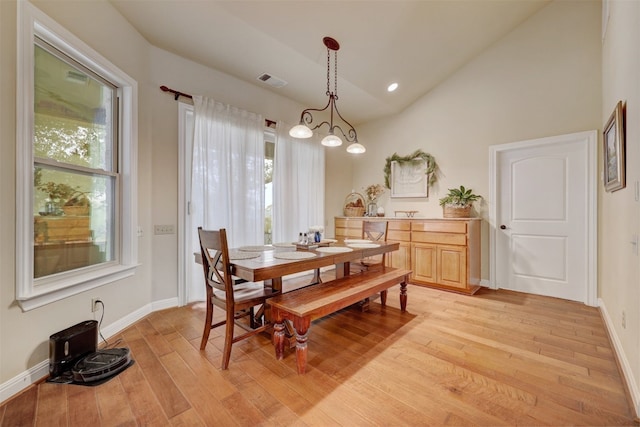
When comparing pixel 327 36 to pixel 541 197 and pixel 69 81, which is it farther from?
pixel 541 197

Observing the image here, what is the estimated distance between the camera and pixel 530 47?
3557mm

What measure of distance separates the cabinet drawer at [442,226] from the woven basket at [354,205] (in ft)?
3.72

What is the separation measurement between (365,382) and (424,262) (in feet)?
8.32

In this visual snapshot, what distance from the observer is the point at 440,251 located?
3.77m

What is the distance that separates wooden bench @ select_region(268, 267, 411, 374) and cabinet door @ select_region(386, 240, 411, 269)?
1385mm

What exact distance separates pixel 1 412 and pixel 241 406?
1.31m

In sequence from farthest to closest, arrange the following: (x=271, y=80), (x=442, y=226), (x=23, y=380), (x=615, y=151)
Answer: (x=442, y=226) → (x=271, y=80) → (x=615, y=151) → (x=23, y=380)

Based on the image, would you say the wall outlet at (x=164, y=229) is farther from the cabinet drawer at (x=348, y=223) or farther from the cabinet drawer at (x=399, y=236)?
the cabinet drawer at (x=399, y=236)

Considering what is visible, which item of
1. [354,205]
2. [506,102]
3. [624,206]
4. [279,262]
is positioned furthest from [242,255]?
[506,102]

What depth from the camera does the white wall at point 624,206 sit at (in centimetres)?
161

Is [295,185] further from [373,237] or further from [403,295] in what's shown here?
[403,295]

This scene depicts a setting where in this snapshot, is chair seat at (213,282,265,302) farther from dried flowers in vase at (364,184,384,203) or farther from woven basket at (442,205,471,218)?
dried flowers in vase at (364,184,384,203)

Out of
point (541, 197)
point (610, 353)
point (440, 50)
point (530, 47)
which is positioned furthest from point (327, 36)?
point (610, 353)

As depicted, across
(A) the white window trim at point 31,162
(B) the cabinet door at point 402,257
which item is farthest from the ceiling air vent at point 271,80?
(B) the cabinet door at point 402,257
